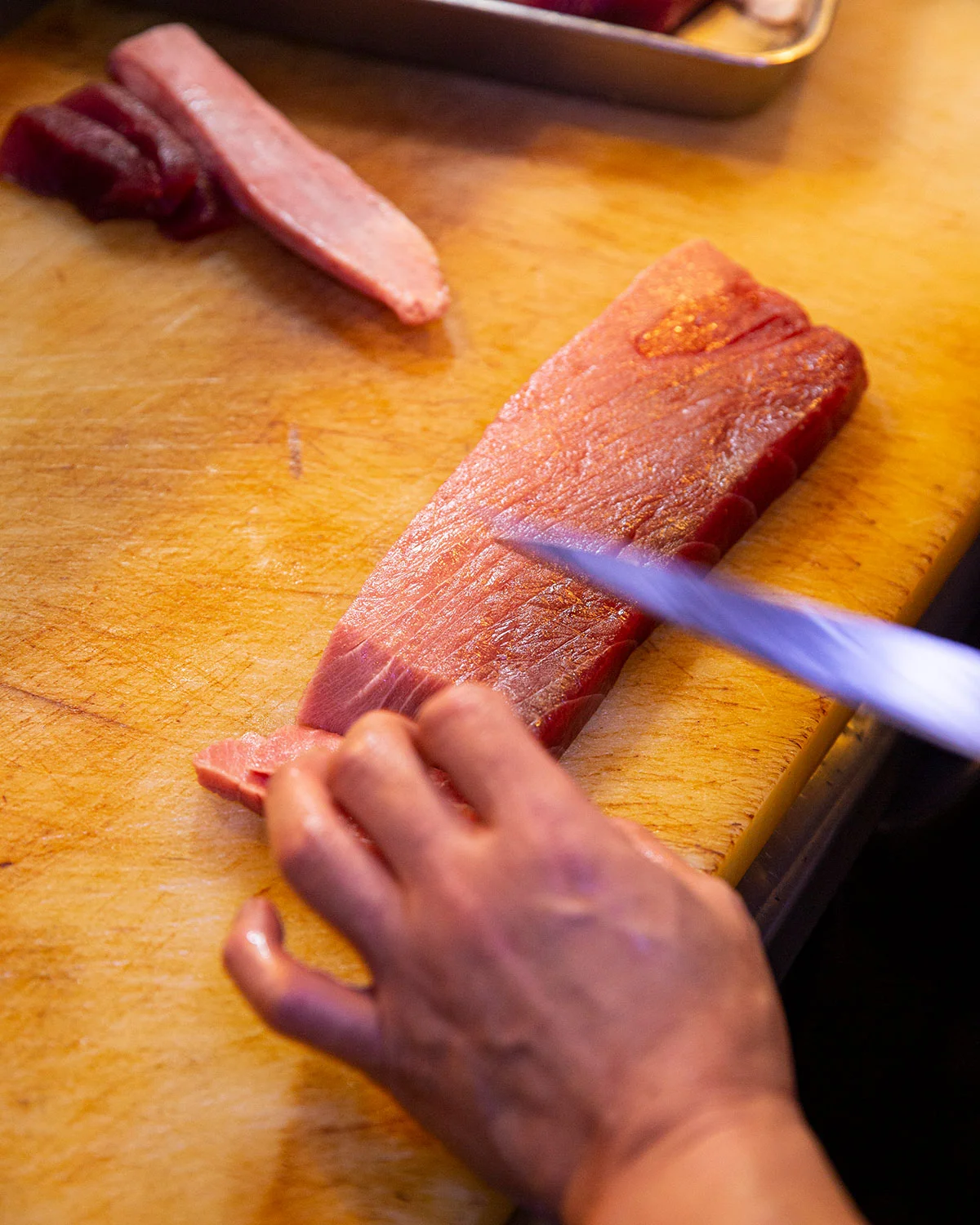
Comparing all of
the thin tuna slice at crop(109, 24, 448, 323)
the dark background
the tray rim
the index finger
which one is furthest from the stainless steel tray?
the index finger

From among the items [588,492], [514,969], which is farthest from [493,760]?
[588,492]

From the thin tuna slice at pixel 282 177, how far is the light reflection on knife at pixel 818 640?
91 cm

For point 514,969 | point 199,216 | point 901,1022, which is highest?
point 199,216

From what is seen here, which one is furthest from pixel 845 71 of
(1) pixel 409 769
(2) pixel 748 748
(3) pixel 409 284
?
(1) pixel 409 769

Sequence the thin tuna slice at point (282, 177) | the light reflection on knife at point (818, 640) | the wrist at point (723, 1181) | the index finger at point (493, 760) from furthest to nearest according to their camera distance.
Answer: the thin tuna slice at point (282, 177) → the light reflection on knife at point (818, 640) → the index finger at point (493, 760) → the wrist at point (723, 1181)

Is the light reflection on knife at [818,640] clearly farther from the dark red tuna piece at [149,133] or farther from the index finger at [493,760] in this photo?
the dark red tuna piece at [149,133]

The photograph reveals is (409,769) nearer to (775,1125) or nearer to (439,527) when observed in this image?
(775,1125)

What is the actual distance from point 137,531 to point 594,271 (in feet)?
4.54

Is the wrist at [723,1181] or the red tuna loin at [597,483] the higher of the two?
the red tuna loin at [597,483]

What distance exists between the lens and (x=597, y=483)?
7.55 feet

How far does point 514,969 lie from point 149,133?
2494mm

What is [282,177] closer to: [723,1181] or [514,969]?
[514,969]

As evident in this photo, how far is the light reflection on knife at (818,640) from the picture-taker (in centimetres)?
167

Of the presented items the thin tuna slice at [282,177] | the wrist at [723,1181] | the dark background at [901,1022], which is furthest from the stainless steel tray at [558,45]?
the wrist at [723,1181]
